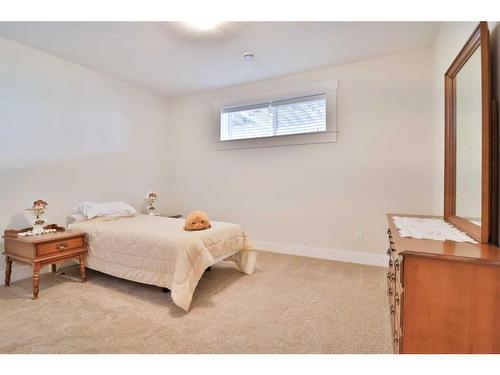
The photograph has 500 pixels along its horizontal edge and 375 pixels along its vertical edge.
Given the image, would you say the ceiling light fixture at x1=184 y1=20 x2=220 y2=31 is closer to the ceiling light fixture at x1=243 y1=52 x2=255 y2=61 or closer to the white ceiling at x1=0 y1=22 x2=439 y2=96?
the white ceiling at x1=0 y1=22 x2=439 y2=96

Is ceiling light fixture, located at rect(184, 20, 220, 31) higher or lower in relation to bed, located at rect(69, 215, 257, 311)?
higher

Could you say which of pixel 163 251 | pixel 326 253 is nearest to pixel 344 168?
pixel 326 253

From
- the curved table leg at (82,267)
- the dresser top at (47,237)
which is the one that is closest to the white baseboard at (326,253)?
the curved table leg at (82,267)

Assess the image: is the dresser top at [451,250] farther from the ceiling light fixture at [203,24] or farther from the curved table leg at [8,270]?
the curved table leg at [8,270]

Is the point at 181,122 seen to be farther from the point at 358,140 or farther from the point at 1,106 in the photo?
the point at 358,140

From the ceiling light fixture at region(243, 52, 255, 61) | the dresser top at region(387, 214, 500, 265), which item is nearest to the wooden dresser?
the dresser top at region(387, 214, 500, 265)

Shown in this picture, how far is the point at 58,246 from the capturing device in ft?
7.86

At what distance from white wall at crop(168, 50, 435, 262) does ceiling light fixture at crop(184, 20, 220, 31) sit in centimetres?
145

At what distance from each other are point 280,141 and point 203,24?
1758 mm

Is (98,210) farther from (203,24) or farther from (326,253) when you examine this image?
(326,253)

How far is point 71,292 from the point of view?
2.32 m

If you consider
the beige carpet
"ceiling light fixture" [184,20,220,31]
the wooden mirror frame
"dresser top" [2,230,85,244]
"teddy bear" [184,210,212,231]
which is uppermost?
"ceiling light fixture" [184,20,220,31]

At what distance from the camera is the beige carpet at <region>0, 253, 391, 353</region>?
1556 mm
